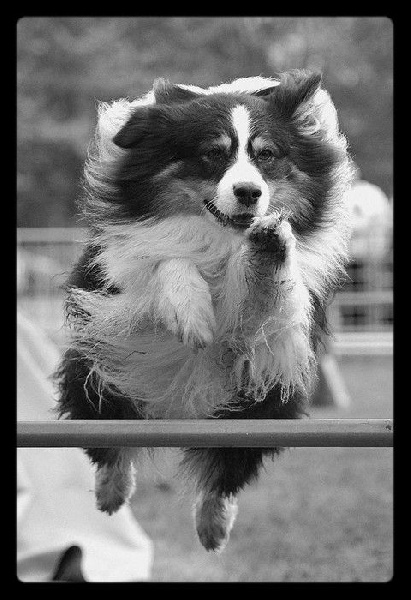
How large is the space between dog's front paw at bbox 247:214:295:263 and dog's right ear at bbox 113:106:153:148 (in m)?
0.66

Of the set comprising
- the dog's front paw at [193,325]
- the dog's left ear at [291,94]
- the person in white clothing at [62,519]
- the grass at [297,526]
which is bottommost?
the grass at [297,526]

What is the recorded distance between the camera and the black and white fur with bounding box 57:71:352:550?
3.32 m

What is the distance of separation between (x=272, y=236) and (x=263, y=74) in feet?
22.7

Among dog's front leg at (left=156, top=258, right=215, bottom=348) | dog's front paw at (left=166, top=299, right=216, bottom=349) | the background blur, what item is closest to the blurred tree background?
the background blur

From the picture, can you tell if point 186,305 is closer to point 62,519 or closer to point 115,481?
point 115,481

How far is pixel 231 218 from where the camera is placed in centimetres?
334

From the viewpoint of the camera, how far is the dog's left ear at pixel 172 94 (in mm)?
3686

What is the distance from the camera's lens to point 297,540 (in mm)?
6914

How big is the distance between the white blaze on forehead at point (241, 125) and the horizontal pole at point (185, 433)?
1.05 meters

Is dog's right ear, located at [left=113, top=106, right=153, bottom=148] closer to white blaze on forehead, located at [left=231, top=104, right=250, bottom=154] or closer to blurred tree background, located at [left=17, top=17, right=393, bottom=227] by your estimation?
white blaze on forehead, located at [left=231, top=104, right=250, bottom=154]

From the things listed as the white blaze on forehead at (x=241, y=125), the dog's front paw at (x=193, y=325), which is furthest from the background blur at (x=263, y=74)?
the dog's front paw at (x=193, y=325)

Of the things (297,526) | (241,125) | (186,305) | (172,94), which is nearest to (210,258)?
(186,305)

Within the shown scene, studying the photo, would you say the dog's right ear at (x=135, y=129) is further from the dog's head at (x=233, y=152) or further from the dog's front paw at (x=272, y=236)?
the dog's front paw at (x=272, y=236)

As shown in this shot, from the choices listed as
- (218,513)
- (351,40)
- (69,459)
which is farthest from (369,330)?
(218,513)
